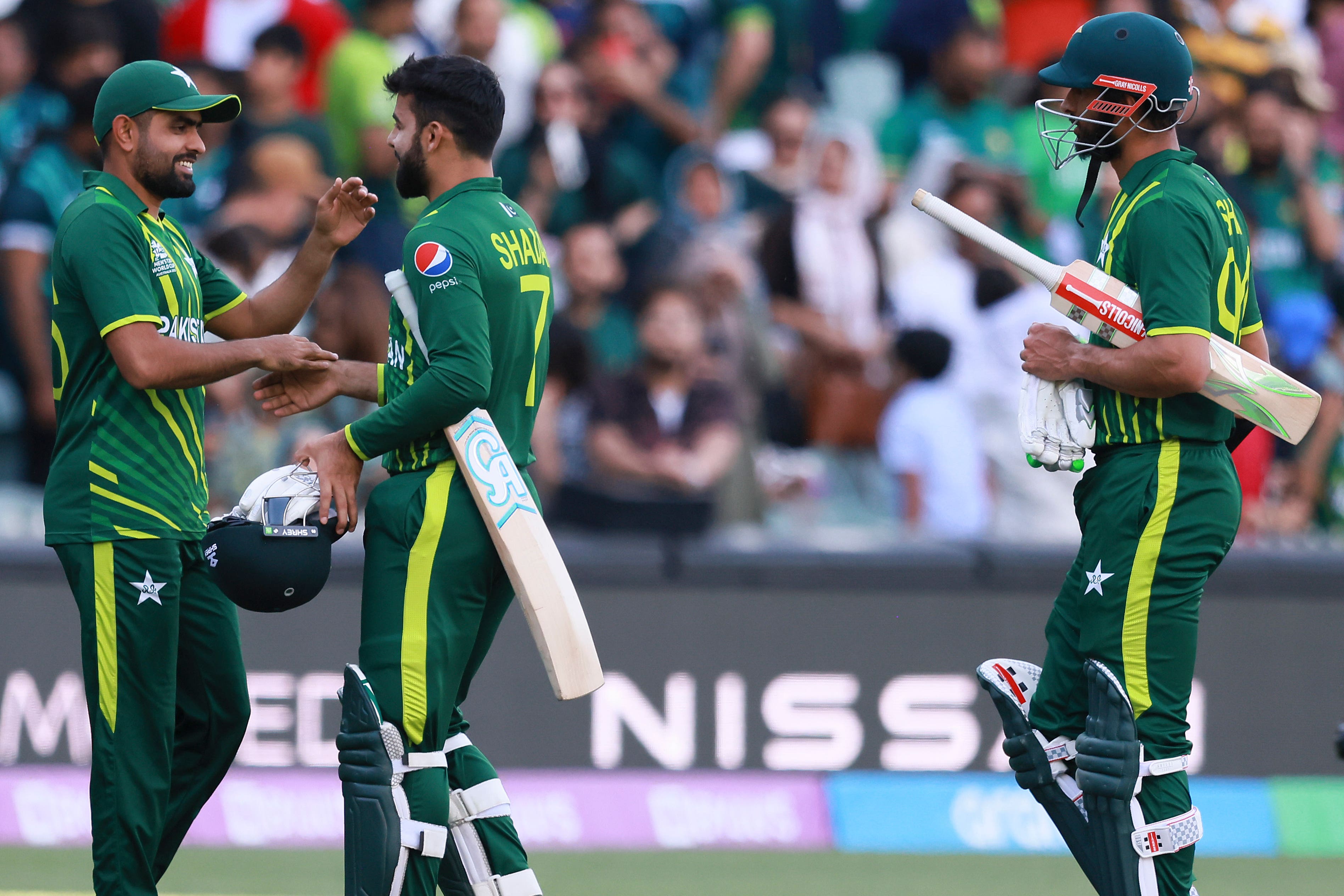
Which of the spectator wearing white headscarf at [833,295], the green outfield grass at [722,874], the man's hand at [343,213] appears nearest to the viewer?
the man's hand at [343,213]

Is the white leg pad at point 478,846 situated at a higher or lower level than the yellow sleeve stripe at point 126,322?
lower

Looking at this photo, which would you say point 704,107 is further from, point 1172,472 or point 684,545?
point 1172,472

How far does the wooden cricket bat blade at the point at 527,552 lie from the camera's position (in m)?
4.25

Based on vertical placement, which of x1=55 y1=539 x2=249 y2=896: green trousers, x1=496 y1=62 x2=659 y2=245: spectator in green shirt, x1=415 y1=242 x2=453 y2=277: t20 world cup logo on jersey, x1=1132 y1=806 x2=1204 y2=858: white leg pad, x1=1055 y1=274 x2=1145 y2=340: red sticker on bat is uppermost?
x1=496 y1=62 x2=659 y2=245: spectator in green shirt

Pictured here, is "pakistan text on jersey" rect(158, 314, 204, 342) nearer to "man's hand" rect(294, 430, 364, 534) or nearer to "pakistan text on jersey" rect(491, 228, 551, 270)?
"man's hand" rect(294, 430, 364, 534)

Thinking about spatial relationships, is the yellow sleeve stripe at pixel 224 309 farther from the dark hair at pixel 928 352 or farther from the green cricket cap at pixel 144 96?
the dark hair at pixel 928 352

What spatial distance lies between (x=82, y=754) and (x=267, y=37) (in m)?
4.18

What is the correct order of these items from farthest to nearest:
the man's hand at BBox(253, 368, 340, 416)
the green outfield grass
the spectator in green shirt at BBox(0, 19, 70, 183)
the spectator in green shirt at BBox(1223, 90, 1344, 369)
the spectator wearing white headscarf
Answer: the spectator in green shirt at BBox(1223, 90, 1344, 369)
the spectator wearing white headscarf
the spectator in green shirt at BBox(0, 19, 70, 183)
the green outfield grass
the man's hand at BBox(253, 368, 340, 416)

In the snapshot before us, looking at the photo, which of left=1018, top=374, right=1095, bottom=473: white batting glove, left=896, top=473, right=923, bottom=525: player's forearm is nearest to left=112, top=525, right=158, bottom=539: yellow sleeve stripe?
left=1018, top=374, right=1095, bottom=473: white batting glove

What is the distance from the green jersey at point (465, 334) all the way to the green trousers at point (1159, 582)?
1515 millimetres

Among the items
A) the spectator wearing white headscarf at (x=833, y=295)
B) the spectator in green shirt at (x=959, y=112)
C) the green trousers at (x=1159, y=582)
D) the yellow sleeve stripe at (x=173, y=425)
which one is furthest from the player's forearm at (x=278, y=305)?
the spectator in green shirt at (x=959, y=112)

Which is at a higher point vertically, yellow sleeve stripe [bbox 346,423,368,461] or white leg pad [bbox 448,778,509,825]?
yellow sleeve stripe [bbox 346,423,368,461]

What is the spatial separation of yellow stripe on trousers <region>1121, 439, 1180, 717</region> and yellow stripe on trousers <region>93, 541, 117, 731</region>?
261 centimetres

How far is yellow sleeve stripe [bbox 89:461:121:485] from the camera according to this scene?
4.51 metres
